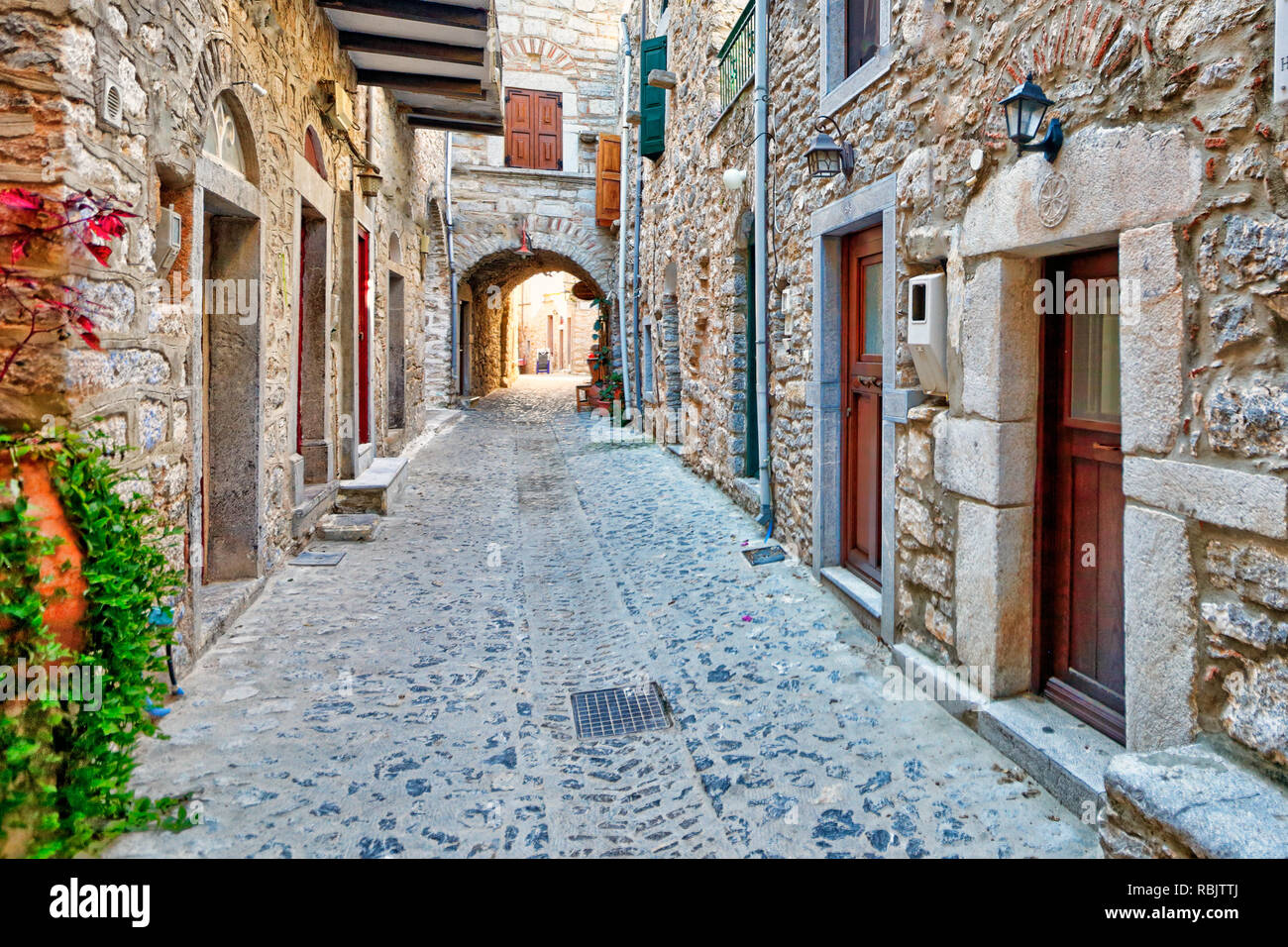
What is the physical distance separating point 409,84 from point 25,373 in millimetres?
5778

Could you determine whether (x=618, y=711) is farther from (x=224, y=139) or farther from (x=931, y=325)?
(x=224, y=139)

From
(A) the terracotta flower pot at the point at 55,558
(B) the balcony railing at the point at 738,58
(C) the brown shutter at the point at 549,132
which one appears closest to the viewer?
(A) the terracotta flower pot at the point at 55,558

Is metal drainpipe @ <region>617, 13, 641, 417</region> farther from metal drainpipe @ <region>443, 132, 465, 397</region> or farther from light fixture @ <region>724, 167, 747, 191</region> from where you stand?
light fixture @ <region>724, 167, 747, 191</region>

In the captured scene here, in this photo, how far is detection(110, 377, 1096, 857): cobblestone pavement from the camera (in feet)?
7.94

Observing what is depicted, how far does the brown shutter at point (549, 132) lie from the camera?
624 inches

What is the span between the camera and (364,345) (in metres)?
7.55

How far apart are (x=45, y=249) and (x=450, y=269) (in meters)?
13.6

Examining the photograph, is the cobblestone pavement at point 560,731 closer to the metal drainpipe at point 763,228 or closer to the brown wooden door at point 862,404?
the brown wooden door at point 862,404

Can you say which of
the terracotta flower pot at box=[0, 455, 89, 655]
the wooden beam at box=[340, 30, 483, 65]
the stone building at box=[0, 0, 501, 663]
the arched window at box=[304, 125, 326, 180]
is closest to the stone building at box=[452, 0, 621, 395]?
the stone building at box=[0, 0, 501, 663]

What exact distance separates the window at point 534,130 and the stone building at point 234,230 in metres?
→ 6.87

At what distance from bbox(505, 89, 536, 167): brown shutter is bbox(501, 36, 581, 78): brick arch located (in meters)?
0.77

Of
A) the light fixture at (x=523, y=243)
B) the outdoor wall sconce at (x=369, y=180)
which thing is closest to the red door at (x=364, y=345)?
the outdoor wall sconce at (x=369, y=180)

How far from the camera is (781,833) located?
2.45 metres

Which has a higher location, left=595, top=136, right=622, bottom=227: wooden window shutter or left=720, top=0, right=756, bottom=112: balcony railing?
left=595, top=136, right=622, bottom=227: wooden window shutter
